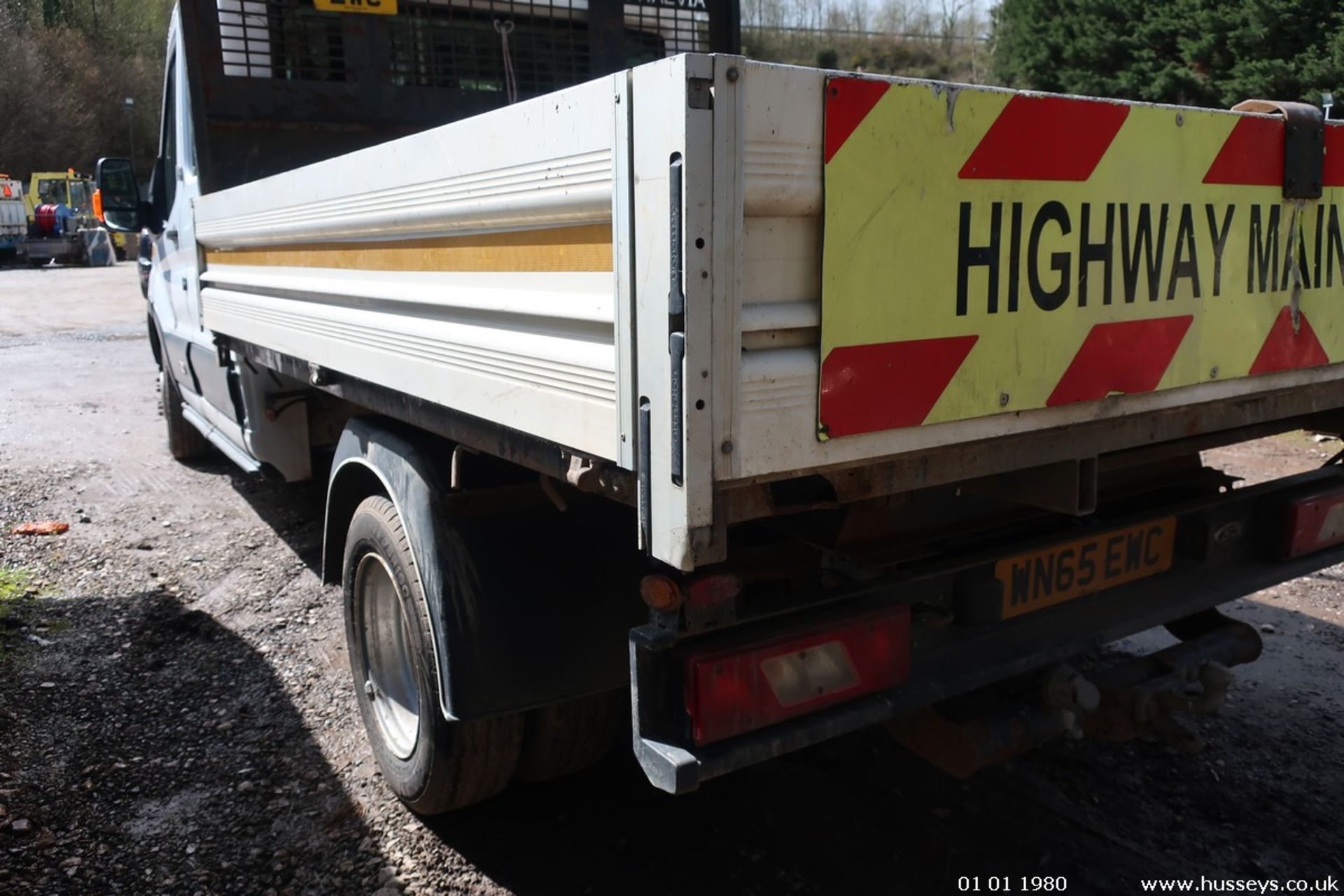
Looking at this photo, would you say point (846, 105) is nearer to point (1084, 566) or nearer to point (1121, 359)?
point (1121, 359)

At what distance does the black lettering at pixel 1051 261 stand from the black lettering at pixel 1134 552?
0.94 m

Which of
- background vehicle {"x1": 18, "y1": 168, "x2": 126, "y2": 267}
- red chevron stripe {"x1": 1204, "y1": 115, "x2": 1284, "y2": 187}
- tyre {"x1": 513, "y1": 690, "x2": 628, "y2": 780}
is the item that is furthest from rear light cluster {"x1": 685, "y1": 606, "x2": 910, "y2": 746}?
background vehicle {"x1": 18, "y1": 168, "x2": 126, "y2": 267}

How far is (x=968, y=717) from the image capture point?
2.41 m

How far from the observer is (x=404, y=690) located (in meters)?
3.04

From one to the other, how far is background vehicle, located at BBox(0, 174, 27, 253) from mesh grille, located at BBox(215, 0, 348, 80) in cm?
3225

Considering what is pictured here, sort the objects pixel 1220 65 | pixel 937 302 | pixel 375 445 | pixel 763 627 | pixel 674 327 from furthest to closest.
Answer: pixel 1220 65, pixel 375 445, pixel 763 627, pixel 937 302, pixel 674 327

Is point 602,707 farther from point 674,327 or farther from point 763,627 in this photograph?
point 674,327

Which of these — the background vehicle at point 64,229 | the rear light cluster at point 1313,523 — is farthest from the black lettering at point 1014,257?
the background vehicle at point 64,229

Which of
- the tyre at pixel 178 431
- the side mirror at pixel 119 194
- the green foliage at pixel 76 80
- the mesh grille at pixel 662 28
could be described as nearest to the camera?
the mesh grille at pixel 662 28

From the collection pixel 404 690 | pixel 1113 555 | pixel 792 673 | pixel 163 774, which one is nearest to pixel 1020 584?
pixel 1113 555

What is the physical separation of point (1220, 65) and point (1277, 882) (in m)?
18.3

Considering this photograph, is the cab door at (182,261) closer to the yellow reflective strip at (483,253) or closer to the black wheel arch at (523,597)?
the yellow reflective strip at (483,253)

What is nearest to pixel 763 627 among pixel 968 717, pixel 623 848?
pixel 968 717

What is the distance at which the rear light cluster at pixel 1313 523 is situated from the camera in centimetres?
287
